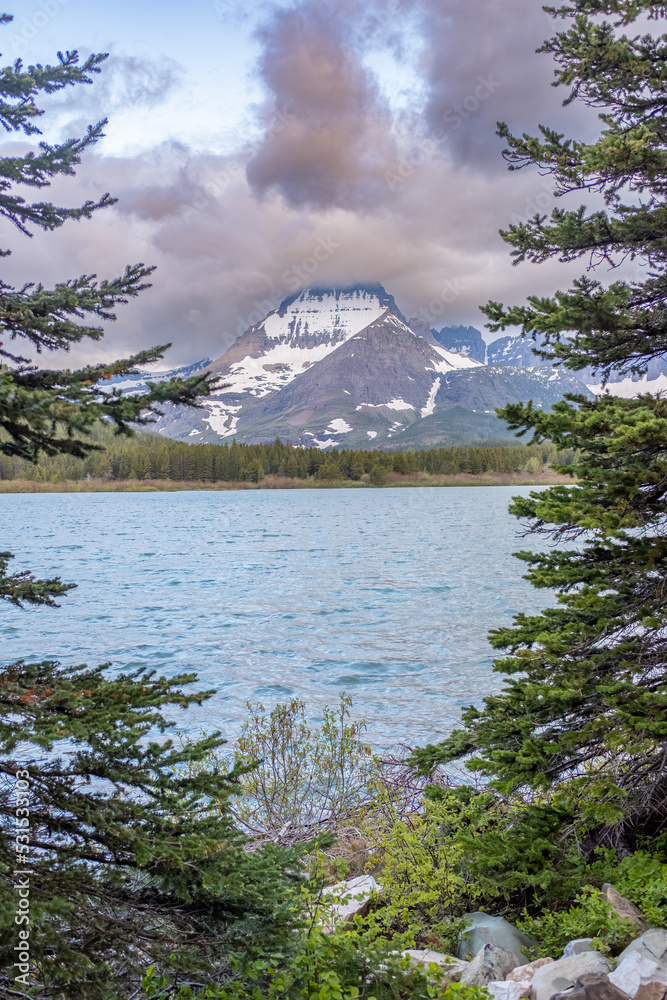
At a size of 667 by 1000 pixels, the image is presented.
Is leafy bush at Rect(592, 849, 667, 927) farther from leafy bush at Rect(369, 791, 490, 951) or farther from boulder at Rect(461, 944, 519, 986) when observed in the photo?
leafy bush at Rect(369, 791, 490, 951)

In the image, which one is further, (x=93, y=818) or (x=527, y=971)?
(x=527, y=971)

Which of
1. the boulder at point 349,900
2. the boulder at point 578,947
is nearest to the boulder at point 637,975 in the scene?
the boulder at point 578,947

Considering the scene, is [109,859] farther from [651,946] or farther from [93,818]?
[651,946]

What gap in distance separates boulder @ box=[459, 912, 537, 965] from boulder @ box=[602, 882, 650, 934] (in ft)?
3.64

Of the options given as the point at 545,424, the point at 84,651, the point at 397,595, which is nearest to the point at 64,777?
the point at 545,424

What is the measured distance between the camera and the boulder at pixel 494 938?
20.5ft

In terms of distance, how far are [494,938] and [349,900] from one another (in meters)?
1.67

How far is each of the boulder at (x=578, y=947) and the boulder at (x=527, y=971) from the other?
26 cm

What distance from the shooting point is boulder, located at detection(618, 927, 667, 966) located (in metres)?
4.92

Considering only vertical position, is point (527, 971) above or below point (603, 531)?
below

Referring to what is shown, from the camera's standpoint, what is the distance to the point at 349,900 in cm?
712

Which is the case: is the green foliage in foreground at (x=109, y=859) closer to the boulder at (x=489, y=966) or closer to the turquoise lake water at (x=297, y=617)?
the boulder at (x=489, y=966)

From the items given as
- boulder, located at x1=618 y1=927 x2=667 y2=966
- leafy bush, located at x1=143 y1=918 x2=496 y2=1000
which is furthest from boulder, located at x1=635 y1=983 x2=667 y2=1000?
leafy bush, located at x1=143 y1=918 x2=496 y2=1000

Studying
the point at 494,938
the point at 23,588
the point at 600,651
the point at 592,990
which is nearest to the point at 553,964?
the point at 592,990
